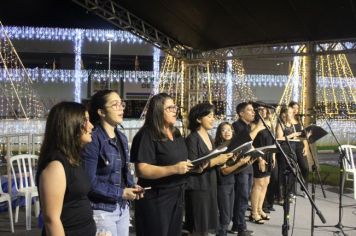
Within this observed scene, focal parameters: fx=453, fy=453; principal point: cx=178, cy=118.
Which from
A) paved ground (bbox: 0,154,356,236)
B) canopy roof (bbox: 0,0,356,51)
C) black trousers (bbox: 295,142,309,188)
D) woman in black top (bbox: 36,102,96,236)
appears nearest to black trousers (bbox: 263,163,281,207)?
paved ground (bbox: 0,154,356,236)

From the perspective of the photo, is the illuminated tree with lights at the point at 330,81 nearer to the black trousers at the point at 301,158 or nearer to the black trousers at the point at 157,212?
the black trousers at the point at 301,158

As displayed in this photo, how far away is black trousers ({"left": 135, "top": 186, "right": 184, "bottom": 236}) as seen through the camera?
336 centimetres

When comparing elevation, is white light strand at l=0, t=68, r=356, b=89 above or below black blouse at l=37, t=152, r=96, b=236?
above

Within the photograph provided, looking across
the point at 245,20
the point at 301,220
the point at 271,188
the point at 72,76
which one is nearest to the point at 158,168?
the point at 301,220

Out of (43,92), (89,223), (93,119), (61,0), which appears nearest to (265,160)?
(93,119)

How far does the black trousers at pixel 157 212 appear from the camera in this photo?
336 cm

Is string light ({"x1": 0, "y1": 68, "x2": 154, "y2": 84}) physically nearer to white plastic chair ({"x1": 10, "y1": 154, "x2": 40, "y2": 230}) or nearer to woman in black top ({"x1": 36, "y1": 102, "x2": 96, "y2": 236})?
white plastic chair ({"x1": 10, "y1": 154, "x2": 40, "y2": 230})

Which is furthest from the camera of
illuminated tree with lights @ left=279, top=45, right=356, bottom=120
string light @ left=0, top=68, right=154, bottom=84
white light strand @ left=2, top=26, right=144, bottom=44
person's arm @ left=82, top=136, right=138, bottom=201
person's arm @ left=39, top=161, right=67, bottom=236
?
white light strand @ left=2, top=26, right=144, bottom=44

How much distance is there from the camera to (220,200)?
4.82 m

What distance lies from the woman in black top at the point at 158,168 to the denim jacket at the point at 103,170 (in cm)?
30

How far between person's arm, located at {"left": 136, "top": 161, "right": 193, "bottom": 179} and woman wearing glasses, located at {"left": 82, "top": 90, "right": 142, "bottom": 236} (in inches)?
4.5

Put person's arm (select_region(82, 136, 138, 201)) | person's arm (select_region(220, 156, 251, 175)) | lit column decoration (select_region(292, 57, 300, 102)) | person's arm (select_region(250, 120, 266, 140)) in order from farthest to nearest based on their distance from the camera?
lit column decoration (select_region(292, 57, 300, 102)), person's arm (select_region(250, 120, 266, 140)), person's arm (select_region(220, 156, 251, 175)), person's arm (select_region(82, 136, 138, 201))

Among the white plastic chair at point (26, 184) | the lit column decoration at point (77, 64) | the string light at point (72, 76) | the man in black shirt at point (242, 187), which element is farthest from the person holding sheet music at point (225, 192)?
the lit column decoration at point (77, 64)

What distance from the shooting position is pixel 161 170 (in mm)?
3258
